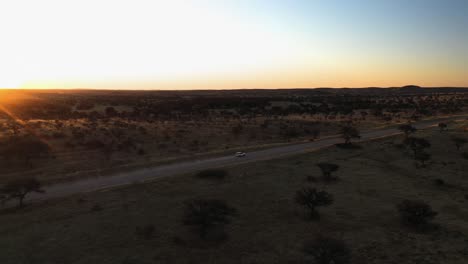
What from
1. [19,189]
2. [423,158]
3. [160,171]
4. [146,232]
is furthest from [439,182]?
[19,189]

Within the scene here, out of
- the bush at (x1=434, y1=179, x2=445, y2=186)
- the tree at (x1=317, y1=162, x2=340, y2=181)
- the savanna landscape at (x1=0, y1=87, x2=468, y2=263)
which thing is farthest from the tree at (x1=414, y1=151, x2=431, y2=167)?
the tree at (x1=317, y1=162, x2=340, y2=181)

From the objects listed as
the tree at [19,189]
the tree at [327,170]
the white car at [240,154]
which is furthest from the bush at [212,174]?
the tree at [19,189]

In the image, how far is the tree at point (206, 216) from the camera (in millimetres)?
18031

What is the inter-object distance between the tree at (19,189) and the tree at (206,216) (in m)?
10.4

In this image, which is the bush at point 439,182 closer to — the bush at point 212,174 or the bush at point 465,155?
the bush at point 465,155

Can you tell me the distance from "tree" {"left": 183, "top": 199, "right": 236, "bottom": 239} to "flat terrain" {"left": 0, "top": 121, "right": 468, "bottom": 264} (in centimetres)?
56

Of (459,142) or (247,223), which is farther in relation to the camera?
(459,142)

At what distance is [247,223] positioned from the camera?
19938mm

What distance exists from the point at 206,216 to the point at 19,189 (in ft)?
40.3

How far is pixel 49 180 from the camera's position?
27250 millimetres

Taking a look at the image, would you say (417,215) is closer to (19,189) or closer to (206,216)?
(206,216)

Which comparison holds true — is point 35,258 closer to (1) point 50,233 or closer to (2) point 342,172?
(1) point 50,233

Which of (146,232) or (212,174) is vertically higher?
(212,174)

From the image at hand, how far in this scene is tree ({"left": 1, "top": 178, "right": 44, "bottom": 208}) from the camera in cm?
2178
